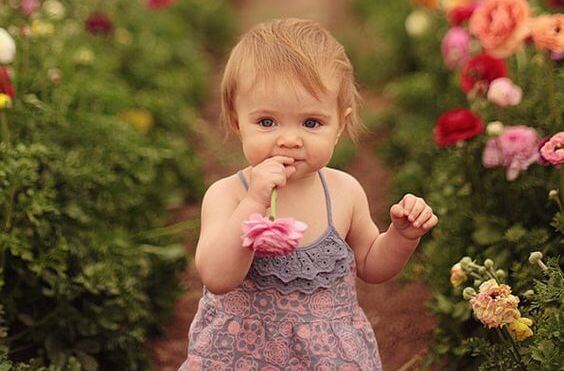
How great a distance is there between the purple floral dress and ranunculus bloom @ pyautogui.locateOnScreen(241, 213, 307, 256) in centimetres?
31

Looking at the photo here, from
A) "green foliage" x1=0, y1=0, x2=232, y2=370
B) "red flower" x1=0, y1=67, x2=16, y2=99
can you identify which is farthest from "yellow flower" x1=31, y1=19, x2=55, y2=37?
"red flower" x1=0, y1=67, x2=16, y2=99

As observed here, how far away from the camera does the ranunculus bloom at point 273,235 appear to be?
2309 mm

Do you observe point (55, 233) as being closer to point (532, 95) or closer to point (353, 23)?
point (532, 95)

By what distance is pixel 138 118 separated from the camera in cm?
497

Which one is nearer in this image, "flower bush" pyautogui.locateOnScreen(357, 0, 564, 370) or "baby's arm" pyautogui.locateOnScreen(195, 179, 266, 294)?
"baby's arm" pyautogui.locateOnScreen(195, 179, 266, 294)

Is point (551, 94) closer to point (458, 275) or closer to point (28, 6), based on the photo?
point (458, 275)

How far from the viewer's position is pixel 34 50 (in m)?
4.27

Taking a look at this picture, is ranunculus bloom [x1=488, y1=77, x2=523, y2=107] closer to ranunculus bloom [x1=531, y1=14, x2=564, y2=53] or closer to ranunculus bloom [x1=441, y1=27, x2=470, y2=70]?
ranunculus bloom [x1=531, y1=14, x2=564, y2=53]

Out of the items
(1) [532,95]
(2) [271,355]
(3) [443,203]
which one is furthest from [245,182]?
(1) [532,95]

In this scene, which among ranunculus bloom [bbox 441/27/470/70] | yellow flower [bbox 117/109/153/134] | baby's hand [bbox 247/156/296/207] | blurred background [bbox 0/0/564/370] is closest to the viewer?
baby's hand [bbox 247/156/296/207]

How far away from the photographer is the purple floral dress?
2.65 m

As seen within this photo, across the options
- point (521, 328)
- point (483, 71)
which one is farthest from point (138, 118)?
point (521, 328)

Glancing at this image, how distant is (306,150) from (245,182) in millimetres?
220

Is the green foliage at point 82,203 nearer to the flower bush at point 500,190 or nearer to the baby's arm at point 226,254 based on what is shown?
the baby's arm at point 226,254
